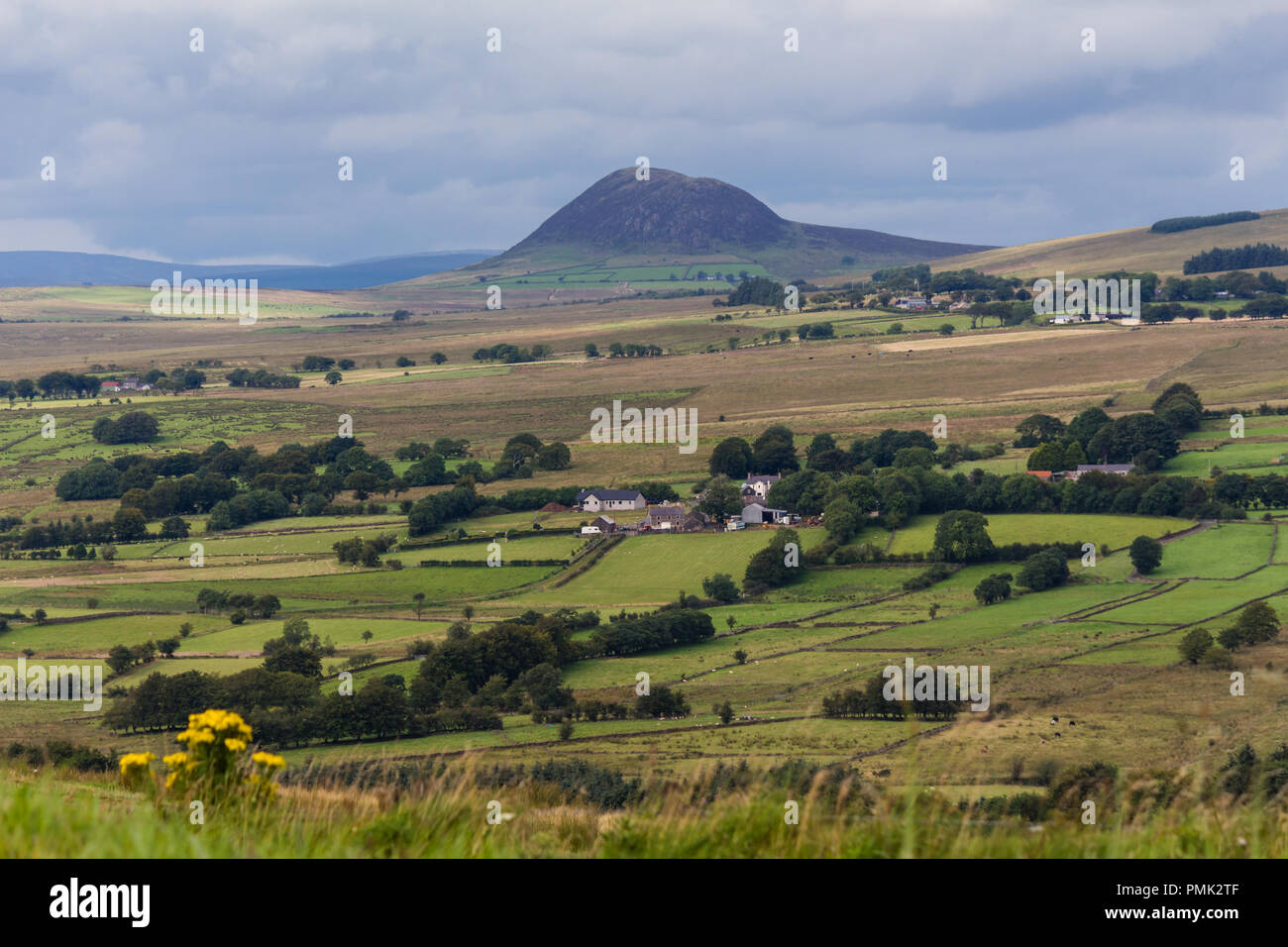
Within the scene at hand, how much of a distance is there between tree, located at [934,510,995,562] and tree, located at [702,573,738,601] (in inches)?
504

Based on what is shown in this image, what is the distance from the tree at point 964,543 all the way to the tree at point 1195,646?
844 inches

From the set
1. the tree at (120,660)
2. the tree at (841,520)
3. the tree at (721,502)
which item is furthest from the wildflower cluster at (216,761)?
the tree at (721,502)

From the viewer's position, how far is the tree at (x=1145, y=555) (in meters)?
61.3

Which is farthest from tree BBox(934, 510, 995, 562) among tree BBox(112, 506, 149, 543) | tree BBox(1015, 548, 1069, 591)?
tree BBox(112, 506, 149, 543)

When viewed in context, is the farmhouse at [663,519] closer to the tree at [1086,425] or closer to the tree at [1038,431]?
the tree at [1038,431]

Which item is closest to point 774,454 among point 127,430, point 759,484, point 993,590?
point 759,484

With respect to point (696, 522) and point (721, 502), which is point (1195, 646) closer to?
point (721, 502)

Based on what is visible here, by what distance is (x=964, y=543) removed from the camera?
67.1 m

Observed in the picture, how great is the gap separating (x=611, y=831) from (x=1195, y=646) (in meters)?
43.9

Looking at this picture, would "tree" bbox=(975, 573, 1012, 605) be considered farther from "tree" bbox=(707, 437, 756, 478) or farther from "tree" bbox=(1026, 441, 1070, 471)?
"tree" bbox=(707, 437, 756, 478)

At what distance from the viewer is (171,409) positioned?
446 feet

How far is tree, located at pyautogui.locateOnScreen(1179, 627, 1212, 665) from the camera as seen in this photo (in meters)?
45.0
